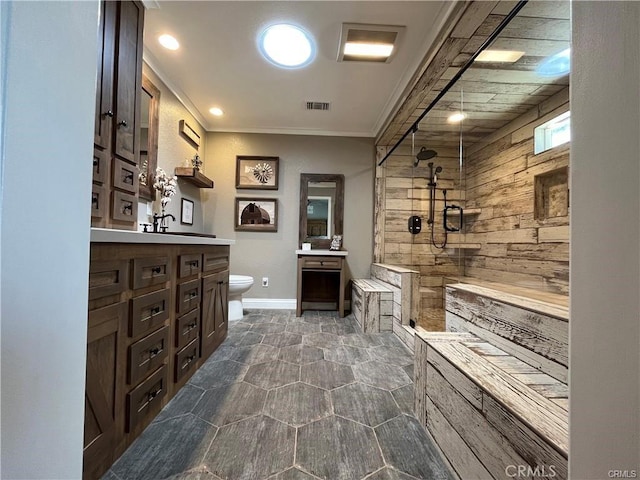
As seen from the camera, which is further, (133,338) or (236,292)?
(236,292)

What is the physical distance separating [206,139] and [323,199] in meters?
1.82

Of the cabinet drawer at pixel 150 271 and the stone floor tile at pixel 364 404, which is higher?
the cabinet drawer at pixel 150 271

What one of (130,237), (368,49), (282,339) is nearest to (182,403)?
(130,237)

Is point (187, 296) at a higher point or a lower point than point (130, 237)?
lower

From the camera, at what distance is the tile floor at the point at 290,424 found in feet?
3.34

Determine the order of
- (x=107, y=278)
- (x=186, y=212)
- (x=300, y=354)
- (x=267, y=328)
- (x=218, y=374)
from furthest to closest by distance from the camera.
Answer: (x=186, y=212) → (x=267, y=328) → (x=300, y=354) → (x=218, y=374) → (x=107, y=278)

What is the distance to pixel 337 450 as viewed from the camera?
111cm

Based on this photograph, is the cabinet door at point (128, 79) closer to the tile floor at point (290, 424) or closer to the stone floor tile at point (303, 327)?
the tile floor at point (290, 424)

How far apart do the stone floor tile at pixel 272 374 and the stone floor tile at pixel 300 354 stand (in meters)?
0.08

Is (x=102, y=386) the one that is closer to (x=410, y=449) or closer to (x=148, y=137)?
(x=410, y=449)

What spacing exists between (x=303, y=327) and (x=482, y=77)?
2.95 meters

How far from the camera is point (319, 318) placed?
3152mm

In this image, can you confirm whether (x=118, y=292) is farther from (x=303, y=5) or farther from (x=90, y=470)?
(x=303, y=5)

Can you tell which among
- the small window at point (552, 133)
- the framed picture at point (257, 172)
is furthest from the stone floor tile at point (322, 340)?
the small window at point (552, 133)
